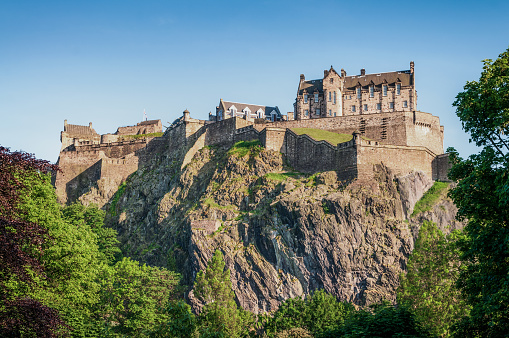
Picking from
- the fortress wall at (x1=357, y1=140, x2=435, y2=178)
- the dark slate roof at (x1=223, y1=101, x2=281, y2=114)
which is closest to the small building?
the dark slate roof at (x1=223, y1=101, x2=281, y2=114)

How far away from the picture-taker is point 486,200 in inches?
1029

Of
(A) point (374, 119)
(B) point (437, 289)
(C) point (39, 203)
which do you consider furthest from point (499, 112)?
(A) point (374, 119)

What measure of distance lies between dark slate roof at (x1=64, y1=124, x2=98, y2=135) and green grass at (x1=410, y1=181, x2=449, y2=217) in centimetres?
6181

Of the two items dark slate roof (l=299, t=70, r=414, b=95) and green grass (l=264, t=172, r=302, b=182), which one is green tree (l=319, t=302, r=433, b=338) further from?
dark slate roof (l=299, t=70, r=414, b=95)

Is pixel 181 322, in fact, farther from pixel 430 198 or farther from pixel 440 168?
pixel 440 168

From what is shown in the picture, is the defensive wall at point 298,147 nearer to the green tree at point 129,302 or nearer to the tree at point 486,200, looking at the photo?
the green tree at point 129,302

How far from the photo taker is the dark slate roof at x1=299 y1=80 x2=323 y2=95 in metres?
87.8

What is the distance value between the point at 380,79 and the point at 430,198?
2476cm

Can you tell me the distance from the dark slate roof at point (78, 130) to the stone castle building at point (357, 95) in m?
39.5

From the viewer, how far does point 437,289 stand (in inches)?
1737

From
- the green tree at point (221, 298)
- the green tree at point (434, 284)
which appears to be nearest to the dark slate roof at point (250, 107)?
the green tree at point (221, 298)

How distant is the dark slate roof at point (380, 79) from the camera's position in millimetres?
85562

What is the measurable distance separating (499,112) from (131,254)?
54890 mm

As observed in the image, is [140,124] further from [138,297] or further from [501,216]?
[501,216]
